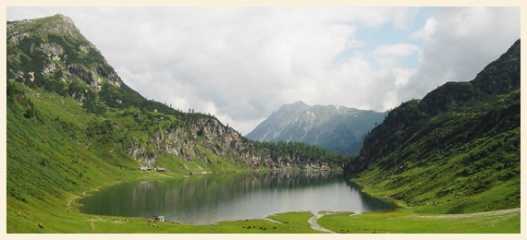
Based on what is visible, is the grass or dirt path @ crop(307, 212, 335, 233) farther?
dirt path @ crop(307, 212, 335, 233)

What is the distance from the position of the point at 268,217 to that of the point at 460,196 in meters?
73.3

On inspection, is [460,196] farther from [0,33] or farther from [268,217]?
[0,33]

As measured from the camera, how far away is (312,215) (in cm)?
15000

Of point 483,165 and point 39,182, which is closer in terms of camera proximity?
point 39,182

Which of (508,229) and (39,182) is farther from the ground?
(39,182)

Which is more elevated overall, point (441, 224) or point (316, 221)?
point (441, 224)

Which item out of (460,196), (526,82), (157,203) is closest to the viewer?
(526,82)

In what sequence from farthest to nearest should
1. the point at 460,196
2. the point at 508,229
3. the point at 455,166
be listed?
the point at 455,166 < the point at 460,196 < the point at 508,229

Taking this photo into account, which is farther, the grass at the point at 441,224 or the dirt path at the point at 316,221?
the dirt path at the point at 316,221

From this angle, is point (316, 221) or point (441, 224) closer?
point (441, 224)

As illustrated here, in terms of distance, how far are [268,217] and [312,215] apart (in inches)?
719
